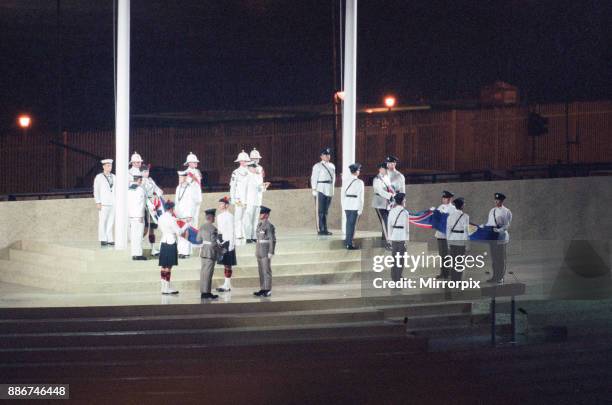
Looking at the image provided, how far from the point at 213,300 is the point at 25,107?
46.2 feet

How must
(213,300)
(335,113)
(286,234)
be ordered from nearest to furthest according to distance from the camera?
(213,300) < (286,234) < (335,113)

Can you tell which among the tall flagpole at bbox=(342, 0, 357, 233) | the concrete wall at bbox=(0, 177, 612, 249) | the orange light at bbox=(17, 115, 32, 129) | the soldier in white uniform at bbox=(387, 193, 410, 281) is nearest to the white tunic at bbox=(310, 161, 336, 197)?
the tall flagpole at bbox=(342, 0, 357, 233)

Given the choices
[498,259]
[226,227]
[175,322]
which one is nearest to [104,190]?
[226,227]

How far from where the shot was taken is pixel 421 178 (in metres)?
27.8

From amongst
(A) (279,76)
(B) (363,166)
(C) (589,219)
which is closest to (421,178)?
(B) (363,166)

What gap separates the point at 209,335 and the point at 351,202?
18.4ft

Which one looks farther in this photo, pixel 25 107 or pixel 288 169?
pixel 25 107

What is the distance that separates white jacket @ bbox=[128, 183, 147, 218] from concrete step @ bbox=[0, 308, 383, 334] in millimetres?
3090

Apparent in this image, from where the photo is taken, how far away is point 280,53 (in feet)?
109

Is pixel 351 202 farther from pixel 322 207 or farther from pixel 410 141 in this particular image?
pixel 410 141

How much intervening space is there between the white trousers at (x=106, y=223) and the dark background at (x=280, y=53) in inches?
337

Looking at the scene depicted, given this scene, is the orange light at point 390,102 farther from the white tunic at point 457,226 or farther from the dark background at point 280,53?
the white tunic at point 457,226

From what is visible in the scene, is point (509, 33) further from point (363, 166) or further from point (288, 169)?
point (288, 169)

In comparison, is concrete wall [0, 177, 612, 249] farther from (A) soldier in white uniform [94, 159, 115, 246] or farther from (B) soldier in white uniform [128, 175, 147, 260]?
(B) soldier in white uniform [128, 175, 147, 260]
